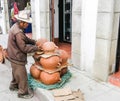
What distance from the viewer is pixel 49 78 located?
13.5 ft

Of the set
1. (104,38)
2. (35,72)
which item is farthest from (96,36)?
(35,72)

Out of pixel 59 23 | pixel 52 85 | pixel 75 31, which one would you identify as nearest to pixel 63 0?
pixel 59 23

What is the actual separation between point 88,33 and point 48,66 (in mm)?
1398

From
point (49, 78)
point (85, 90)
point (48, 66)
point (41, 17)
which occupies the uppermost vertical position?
point (41, 17)

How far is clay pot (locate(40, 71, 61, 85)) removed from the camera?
4.11 metres

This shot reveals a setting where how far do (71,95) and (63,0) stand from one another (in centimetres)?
530

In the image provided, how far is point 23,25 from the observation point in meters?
4.05

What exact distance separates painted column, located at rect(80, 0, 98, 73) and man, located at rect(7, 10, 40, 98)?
1378 millimetres

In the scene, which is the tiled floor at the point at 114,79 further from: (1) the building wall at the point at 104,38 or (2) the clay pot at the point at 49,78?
(2) the clay pot at the point at 49,78

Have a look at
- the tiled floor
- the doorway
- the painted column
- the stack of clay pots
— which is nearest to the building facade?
the painted column

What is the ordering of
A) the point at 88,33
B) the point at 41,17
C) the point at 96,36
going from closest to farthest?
the point at 96,36 < the point at 88,33 < the point at 41,17

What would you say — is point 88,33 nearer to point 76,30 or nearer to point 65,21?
point 76,30

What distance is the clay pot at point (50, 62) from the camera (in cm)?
414

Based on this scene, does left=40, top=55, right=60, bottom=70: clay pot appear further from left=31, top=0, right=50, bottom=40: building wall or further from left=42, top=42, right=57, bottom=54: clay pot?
left=31, top=0, right=50, bottom=40: building wall
